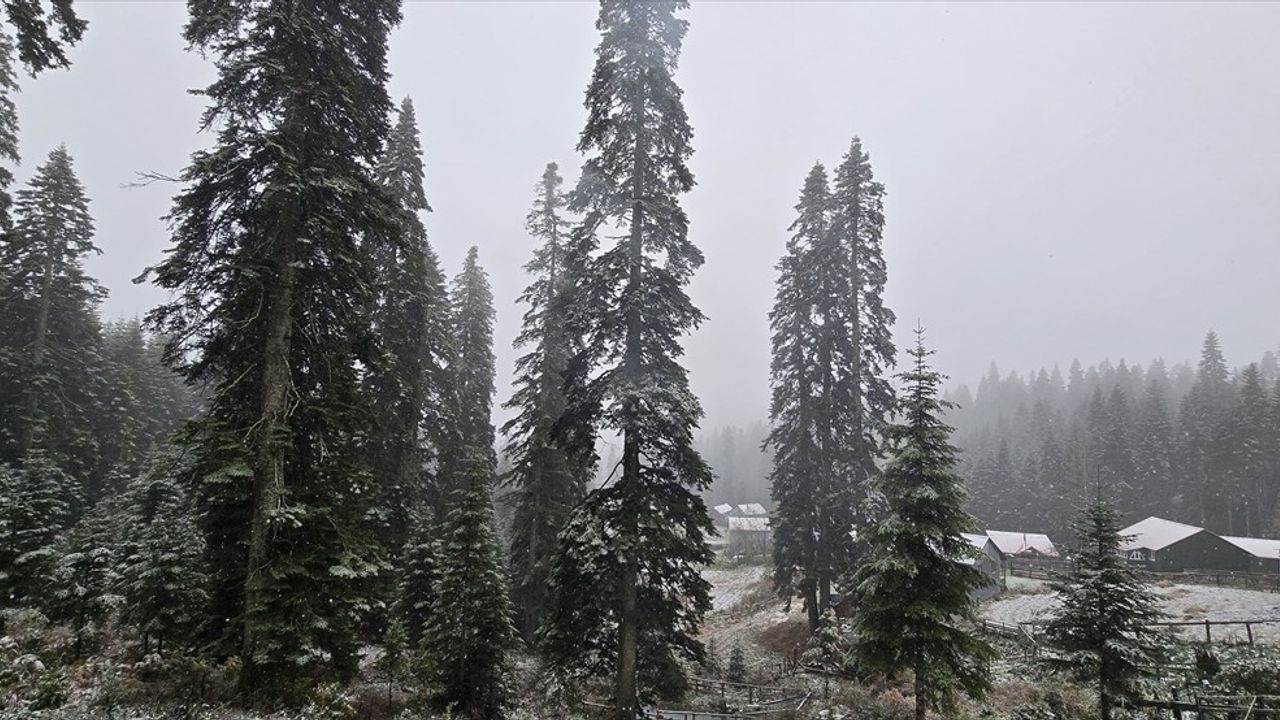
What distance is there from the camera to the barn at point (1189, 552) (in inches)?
1922

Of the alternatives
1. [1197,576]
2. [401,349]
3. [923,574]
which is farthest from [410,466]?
[1197,576]

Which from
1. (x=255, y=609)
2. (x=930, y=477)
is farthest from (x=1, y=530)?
(x=930, y=477)

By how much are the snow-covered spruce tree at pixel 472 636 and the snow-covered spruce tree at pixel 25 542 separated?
1469 cm

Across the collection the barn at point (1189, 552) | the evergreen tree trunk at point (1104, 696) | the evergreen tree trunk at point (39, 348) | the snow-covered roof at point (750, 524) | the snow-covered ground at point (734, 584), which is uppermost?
the evergreen tree trunk at point (39, 348)

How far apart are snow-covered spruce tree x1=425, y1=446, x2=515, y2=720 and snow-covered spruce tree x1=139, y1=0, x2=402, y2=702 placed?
11.4 feet

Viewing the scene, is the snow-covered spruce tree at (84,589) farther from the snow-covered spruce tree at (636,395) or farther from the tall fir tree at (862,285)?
the tall fir tree at (862,285)

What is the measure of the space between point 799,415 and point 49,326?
41447 millimetres

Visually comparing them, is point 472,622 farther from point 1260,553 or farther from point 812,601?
point 1260,553

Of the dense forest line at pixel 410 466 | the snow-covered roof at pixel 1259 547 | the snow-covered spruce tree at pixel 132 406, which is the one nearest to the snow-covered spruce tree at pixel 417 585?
the dense forest line at pixel 410 466

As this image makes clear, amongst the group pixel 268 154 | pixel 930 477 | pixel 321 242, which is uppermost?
pixel 268 154

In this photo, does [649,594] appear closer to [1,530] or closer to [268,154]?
[268,154]

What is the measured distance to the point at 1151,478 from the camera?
6881 cm

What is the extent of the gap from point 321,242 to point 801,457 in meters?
23.2

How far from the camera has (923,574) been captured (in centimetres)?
1520
